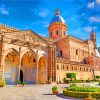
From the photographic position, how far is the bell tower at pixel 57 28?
51.6m

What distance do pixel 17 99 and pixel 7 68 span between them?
18776 millimetres

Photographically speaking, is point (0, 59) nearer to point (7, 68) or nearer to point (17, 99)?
point (7, 68)

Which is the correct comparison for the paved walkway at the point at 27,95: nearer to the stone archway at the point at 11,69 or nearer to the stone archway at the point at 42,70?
the stone archway at the point at 11,69

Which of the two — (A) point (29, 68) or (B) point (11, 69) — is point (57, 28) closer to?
(A) point (29, 68)

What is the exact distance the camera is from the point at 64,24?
172ft

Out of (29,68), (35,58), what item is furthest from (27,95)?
(29,68)

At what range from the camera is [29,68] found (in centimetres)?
3412

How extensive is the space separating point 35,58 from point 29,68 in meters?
3.42

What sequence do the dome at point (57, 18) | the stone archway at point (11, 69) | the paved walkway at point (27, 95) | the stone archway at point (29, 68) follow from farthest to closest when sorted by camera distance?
the dome at point (57, 18) < the stone archway at point (29, 68) < the stone archway at point (11, 69) < the paved walkway at point (27, 95)

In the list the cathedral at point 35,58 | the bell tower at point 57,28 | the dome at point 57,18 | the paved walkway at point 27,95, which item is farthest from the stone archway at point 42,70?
the dome at point 57,18

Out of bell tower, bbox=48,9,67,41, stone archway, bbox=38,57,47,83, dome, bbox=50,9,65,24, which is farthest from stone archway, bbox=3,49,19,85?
dome, bbox=50,9,65,24

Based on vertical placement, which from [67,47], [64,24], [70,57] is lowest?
Result: [70,57]

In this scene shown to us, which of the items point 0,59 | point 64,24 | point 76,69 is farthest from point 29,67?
point 64,24

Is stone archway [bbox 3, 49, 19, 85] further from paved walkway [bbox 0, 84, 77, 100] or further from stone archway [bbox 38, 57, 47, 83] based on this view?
paved walkway [bbox 0, 84, 77, 100]
